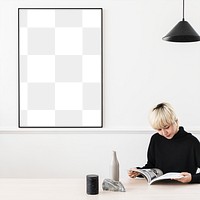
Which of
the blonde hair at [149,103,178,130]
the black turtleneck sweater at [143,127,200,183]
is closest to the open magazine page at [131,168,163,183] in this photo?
the black turtleneck sweater at [143,127,200,183]

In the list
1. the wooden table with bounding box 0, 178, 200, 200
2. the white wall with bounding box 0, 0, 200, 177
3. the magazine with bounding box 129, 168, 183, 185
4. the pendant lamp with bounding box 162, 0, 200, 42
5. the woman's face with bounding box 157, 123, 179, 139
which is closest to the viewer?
the wooden table with bounding box 0, 178, 200, 200

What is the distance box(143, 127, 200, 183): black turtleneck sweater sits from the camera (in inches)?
106

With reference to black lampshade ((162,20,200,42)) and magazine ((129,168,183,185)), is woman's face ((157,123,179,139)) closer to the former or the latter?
magazine ((129,168,183,185))

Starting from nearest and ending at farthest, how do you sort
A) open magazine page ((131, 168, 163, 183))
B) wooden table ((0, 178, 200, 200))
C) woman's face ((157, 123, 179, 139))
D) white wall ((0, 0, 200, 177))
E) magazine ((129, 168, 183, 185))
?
wooden table ((0, 178, 200, 200)) < magazine ((129, 168, 183, 185)) < open magazine page ((131, 168, 163, 183)) < woman's face ((157, 123, 179, 139)) < white wall ((0, 0, 200, 177))

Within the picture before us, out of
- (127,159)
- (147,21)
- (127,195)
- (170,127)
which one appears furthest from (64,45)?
(127,195)

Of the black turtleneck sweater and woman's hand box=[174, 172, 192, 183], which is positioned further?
the black turtleneck sweater

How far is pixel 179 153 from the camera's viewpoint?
8.94 feet

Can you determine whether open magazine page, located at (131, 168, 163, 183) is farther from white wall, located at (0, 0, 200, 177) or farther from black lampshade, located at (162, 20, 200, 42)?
white wall, located at (0, 0, 200, 177)

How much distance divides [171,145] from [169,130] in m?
0.16

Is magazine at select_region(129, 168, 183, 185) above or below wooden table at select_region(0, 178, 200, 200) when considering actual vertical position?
above

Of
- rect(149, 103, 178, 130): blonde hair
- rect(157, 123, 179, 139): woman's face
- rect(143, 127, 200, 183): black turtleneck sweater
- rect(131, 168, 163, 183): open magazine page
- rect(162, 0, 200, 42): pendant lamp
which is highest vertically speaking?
rect(162, 0, 200, 42): pendant lamp

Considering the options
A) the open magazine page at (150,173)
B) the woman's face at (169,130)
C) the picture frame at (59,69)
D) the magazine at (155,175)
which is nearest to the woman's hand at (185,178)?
the magazine at (155,175)

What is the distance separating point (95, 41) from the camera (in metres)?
3.68

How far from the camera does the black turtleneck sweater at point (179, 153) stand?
2703mm
